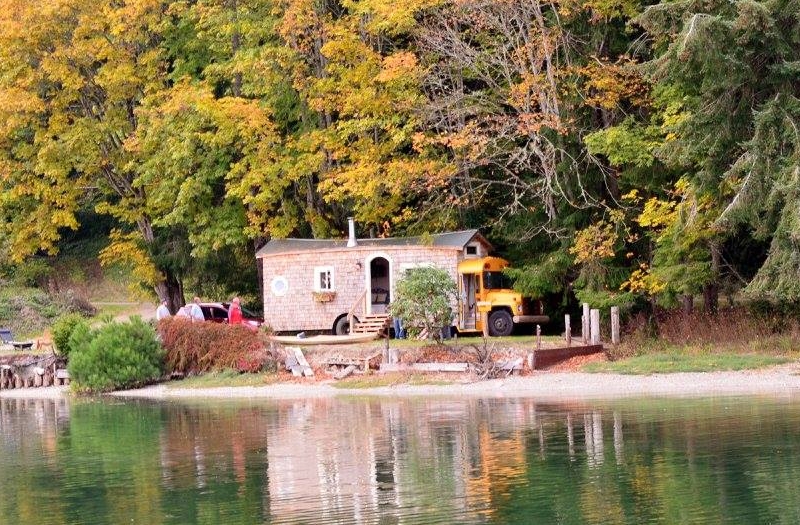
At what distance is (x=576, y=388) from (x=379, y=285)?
1232 cm

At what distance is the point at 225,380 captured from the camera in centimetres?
4056

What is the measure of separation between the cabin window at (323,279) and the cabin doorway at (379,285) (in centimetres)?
126

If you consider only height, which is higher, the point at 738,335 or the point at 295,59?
the point at 295,59

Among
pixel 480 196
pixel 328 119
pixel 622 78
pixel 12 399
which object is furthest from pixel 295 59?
pixel 12 399

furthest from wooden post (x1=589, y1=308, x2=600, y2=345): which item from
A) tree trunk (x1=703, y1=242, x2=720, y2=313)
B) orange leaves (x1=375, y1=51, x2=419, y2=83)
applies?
orange leaves (x1=375, y1=51, x2=419, y2=83)

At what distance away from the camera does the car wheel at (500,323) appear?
1719 inches

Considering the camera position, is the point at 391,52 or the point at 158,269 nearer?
the point at 391,52

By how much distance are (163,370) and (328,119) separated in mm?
11647

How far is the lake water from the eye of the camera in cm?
2053

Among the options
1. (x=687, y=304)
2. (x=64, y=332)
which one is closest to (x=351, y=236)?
(x=64, y=332)

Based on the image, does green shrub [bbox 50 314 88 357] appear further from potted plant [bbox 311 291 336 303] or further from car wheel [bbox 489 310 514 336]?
car wheel [bbox 489 310 514 336]

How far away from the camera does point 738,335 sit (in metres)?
38.2

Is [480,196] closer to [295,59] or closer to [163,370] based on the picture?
[295,59]

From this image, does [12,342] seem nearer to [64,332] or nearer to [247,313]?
[64,332]
